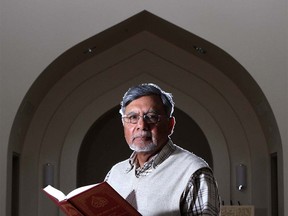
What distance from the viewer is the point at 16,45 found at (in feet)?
28.5

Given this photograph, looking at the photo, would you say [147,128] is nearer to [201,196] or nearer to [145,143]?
[145,143]

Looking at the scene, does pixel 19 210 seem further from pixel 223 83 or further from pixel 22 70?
pixel 223 83

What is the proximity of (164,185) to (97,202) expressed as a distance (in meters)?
0.31

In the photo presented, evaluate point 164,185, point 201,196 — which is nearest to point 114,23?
point 164,185

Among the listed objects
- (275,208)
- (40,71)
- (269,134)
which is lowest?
(275,208)

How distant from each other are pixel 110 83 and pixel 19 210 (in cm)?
220

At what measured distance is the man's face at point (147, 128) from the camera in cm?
288

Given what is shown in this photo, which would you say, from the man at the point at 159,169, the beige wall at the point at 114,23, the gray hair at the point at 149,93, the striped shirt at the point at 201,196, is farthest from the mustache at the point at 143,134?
the beige wall at the point at 114,23

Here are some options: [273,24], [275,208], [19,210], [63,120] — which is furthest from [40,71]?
[275,208]

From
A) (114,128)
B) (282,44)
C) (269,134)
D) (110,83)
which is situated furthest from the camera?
(114,128)

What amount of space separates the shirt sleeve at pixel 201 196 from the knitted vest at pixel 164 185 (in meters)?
0.02

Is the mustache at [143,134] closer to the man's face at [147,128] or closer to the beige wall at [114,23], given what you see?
the man's face at [147,128]

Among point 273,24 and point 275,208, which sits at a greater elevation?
point 273,24

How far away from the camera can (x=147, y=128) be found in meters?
2.88
